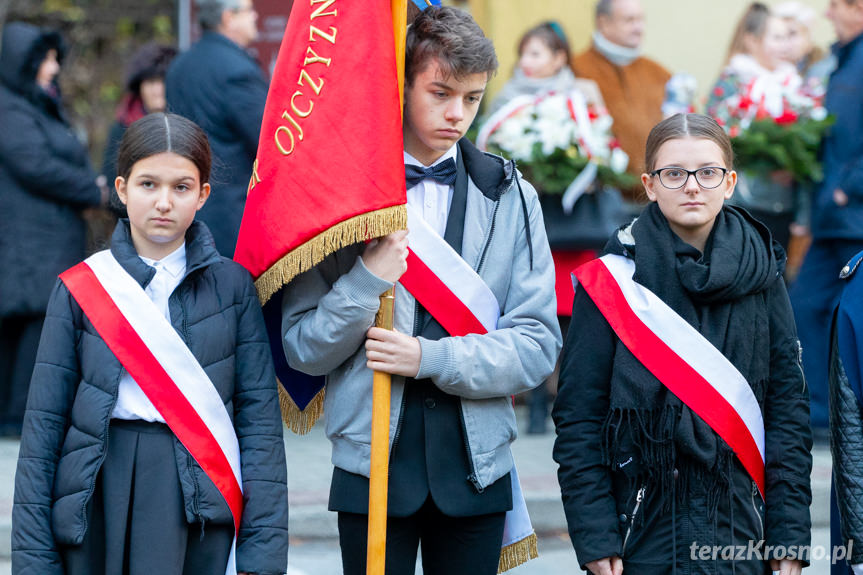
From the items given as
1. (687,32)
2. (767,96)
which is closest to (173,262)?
(767,96)

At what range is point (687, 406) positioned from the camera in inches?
123

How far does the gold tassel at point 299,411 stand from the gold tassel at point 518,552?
0.65 m

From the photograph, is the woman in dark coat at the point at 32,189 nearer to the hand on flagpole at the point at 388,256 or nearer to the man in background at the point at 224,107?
the man in background at the point at 224,107

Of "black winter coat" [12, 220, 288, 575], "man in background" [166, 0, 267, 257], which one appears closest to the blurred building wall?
"man in background" [166, 0, 267, 257]

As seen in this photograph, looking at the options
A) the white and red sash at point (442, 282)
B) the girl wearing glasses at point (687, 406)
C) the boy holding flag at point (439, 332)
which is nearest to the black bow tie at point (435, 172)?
the boy holding flag at point (439, 332)

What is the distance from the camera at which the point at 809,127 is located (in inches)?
268

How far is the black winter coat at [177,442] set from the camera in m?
2.94

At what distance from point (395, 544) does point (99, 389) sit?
2.81 feet

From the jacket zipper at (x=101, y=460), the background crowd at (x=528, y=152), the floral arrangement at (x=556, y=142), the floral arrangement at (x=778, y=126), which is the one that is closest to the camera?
the jacket zipper at (x=101, y=460)

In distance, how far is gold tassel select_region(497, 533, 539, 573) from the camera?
11.1 feet

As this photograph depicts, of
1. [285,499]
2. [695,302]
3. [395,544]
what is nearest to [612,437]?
[695,302]

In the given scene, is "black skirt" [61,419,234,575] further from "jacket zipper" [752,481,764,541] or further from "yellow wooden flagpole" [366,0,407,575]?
"jacket zipper" [752,481,764,541]

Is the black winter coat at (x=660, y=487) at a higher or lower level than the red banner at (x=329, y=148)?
lower

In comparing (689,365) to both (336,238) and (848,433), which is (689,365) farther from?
(336,238)
